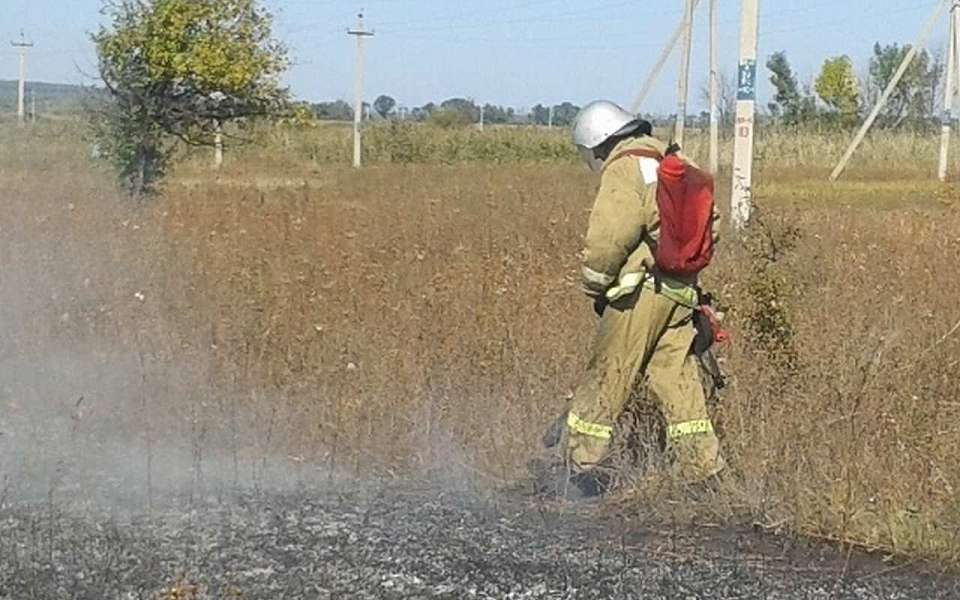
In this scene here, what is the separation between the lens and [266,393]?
6992mm

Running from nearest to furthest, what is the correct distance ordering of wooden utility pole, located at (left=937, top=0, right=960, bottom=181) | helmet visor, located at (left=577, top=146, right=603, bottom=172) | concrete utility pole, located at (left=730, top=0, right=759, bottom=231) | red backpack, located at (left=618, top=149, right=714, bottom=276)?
red backpack, located at (left=618, top=149, right=714, bottom=276) → helmet visor, located at (left=577, top=146, right=603, bottom=172) → concrete utility pole, located at (left=730, top=0, right=759, bottom=231) → wooden utility pole, located at (left=937, top=0, right=960, bottom=181)

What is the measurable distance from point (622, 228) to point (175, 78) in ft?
41.6

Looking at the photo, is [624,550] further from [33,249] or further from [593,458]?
[33,249]

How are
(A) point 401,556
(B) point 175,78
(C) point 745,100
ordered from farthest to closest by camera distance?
1. (B) point 175,78
2. (C) point 745,100
3. (A) point 401,556

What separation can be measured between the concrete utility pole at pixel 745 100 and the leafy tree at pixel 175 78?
679 centimetres

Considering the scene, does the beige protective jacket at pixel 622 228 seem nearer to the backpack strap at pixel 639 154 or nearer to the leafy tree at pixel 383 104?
the backpack strap at pixel 639 154

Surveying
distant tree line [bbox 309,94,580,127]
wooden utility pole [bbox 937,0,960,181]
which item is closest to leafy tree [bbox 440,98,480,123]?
distant tree line [bbox 309,94,580,127]

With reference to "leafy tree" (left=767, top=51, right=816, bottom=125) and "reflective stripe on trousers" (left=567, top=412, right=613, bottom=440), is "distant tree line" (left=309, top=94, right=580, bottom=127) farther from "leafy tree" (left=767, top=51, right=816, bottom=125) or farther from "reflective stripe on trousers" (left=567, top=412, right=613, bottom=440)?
"reflective stripe on trousers" (left=567, top=412, right=613, bottom=440)

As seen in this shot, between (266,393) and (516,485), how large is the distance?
1.67 m

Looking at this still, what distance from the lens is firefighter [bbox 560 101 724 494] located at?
5.60 metres

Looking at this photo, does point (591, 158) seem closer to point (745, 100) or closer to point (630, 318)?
point (630, 318)

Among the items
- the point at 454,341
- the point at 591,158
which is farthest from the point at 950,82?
the point at 591,158

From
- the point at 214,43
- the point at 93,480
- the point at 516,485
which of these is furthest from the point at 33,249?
the point at 214,43

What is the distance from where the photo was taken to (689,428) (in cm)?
572
